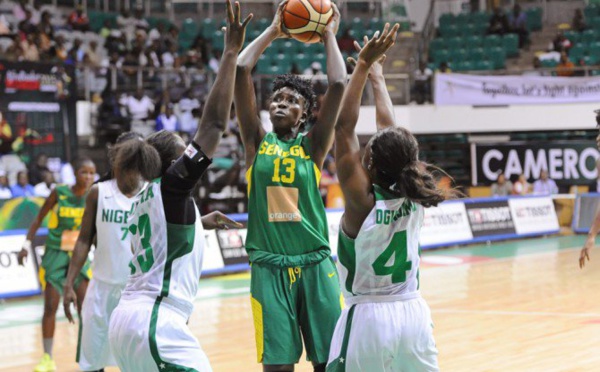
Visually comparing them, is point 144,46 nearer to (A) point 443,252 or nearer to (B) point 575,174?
(A) point 443,252

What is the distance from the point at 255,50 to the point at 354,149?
124cm

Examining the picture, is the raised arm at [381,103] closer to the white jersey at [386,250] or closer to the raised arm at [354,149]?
the raised arm at [354,149]

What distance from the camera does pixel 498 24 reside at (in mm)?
26375

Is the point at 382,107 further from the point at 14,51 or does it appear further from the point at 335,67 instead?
the point at 14,51

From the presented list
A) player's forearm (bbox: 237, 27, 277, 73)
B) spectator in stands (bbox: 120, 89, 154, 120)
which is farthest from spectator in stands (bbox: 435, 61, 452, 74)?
player's forearm (bbox: 237, 27, 277, 73)

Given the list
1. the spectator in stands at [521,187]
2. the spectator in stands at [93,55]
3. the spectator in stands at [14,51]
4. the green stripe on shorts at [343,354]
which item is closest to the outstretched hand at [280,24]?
the green stripe on shorts at [343,354]

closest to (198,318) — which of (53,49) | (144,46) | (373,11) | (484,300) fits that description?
(484,300)

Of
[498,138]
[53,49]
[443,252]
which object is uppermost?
[53,49]

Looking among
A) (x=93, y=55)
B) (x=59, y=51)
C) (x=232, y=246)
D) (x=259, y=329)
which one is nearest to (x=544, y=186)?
(x=232, y=246)

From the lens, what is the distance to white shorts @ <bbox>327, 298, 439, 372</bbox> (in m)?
4.14

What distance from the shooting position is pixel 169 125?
725 inches

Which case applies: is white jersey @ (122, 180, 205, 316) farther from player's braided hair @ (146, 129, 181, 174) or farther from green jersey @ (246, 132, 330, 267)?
green jersey @ (246, 132, 330, 267)

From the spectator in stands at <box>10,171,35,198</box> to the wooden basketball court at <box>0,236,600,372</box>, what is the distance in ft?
12.0

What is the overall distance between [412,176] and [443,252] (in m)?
14.2
